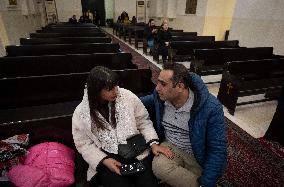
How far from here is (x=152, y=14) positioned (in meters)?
17.8

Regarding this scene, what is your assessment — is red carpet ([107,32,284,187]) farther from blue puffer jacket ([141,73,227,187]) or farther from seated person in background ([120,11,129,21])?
seated person in background ([120,11,129,21])

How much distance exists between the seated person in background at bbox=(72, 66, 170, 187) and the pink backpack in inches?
6.6

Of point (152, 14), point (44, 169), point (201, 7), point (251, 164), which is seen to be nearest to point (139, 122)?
point (44, 169)

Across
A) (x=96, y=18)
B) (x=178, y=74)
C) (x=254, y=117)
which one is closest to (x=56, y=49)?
(x=178, y=74)

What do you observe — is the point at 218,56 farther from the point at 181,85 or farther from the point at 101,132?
the point at 101,132

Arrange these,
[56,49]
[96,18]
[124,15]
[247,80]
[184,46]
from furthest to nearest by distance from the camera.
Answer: [96,18] < [124,15] < [184,46] < [56,49] < [247,80]

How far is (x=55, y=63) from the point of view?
386 centimetres

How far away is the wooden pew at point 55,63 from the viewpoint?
12.0 feet

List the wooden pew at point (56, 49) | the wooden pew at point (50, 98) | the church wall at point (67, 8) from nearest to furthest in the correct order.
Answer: the wooden pew at point (50, 98)
the wooden pew at point (56, 49)
the church wall at point (67, 8)

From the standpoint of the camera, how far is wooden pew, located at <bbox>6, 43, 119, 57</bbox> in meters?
4.33

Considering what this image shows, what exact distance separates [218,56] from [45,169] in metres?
4.72

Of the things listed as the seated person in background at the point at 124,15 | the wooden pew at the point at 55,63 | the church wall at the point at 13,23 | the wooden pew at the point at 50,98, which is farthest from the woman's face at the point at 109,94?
the seated person in background at the point at 124,15

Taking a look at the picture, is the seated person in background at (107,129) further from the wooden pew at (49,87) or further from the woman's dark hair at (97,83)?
the wooden pew at (49,87)

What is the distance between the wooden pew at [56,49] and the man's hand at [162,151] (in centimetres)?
341
